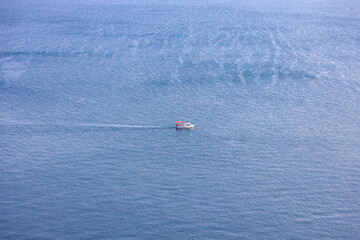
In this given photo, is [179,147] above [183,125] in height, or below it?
below

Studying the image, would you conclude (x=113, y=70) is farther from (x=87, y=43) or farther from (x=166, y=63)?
(x=87, y=43)

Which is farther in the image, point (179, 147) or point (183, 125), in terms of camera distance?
point (183, 125)

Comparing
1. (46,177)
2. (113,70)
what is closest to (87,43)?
(113,70)

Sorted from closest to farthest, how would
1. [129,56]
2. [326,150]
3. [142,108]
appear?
[326,150], [142,108], [129,56]

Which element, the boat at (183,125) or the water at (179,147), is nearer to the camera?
the water at (179,147)

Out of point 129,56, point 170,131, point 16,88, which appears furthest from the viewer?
point 129,56

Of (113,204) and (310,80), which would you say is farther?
(310,80)

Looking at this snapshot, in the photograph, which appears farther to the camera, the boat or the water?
the boat

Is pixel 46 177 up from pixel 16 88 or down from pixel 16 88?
down
